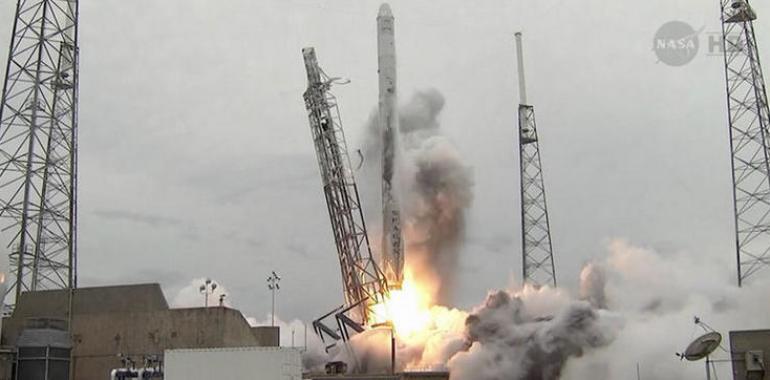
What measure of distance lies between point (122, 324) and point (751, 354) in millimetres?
39809

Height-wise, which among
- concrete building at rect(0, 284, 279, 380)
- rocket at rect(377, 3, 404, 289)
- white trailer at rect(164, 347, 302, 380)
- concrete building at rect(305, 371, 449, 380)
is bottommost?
concrete building at rect(305, 371, 449, 380)

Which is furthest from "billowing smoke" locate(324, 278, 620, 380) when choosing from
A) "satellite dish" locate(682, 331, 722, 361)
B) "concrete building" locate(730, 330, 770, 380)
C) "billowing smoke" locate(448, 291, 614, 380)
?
"satellite dish" locate(682, 331, 722, 361)

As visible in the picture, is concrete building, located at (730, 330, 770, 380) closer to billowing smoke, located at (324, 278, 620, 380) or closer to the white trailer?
billowing smoke, located at (324, 278, 620, 380)

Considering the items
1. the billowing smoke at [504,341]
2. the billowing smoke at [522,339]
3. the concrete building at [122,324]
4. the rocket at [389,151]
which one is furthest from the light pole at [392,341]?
the concrete building at [122,324]

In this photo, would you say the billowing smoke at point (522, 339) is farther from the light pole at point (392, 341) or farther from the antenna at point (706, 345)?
the antenna at point (706, 345)

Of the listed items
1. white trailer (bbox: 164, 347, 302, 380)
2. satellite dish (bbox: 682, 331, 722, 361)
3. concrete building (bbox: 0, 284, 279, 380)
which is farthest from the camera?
concrete building (bbox: 0, 284, 279, 380)

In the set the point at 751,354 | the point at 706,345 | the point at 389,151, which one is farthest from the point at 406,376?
the point at 751,354

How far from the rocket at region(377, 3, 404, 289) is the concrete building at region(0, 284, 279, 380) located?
13.5 m

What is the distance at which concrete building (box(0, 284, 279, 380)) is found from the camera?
2277 inches

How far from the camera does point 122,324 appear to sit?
2351 inches

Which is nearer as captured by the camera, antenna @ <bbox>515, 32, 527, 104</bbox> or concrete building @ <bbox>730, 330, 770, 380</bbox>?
concrete building @ <bbox>730, 330, 770, 380</bbox>

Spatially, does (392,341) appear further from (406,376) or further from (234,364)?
(234,364)

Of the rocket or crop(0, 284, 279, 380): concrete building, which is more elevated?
the rocket

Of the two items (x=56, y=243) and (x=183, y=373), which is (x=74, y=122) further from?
(x=183, y=373)
